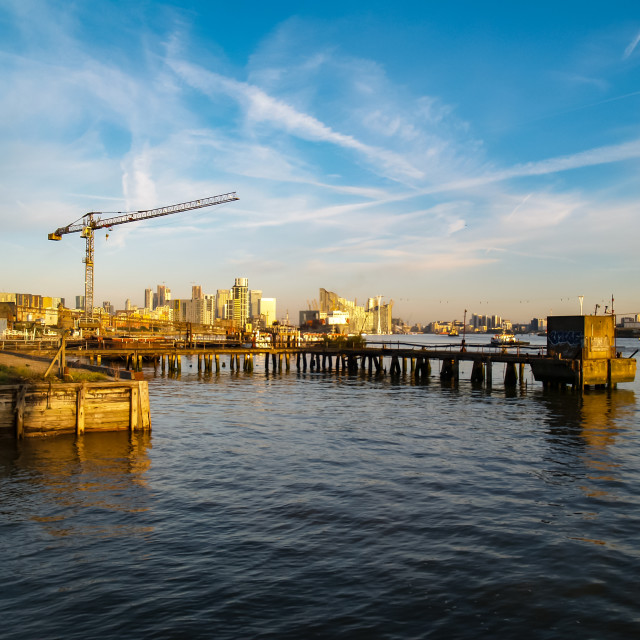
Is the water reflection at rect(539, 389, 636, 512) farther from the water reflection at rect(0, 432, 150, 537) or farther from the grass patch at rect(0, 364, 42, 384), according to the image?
the grass patch at rect(0, 364, 42, 384)

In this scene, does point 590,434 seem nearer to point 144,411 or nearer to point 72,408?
point 144,411

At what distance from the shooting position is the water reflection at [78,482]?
18.2m

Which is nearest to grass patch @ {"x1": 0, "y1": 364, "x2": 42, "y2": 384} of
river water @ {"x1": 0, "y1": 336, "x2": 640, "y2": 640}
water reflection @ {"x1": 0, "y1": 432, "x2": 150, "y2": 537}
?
water reflection @ {"x1": 0, "y1": 432, "x2": 150, "y2": 537}

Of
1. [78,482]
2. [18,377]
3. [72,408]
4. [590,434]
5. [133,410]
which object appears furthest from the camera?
[590,434]

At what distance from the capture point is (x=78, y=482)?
2272 cm

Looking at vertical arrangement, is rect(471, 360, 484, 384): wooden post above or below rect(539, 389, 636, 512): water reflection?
above

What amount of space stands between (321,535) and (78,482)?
11.6 m

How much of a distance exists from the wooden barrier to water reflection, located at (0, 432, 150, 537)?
707mm

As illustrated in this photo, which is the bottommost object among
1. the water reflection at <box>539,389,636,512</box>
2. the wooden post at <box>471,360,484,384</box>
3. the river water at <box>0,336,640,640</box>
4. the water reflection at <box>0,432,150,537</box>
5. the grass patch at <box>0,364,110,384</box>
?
the water reflection at <box>539,389,636,512</box>

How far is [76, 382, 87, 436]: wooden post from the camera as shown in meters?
31.1

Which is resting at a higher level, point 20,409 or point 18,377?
point 18,377

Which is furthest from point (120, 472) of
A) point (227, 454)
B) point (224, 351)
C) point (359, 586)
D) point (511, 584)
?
point (224, 351)

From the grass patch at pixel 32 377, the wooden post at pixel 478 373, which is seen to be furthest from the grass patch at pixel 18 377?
the wooden post at pixel 478 373

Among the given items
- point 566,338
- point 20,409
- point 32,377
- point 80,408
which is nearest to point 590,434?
point 566,338
